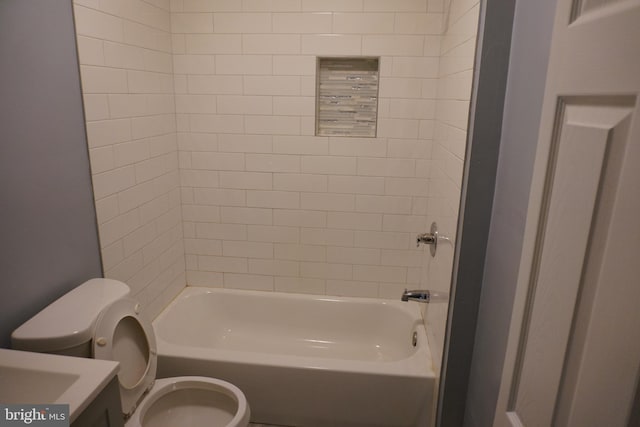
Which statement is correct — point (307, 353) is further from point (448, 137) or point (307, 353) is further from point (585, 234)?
point (585, 234)

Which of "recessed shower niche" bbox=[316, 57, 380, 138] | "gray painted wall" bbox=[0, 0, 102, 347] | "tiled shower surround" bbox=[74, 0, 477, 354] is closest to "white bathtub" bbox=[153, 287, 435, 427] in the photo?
"tiled shower surround" bbox=[74, 0, 477, 354]

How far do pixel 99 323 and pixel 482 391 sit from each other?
1.36 m

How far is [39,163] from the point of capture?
1.42m

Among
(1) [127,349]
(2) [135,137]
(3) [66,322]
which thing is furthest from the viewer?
(2) [135,137]

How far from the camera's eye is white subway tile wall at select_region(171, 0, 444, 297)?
2.31 metres

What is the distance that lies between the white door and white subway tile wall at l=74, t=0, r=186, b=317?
1670mm

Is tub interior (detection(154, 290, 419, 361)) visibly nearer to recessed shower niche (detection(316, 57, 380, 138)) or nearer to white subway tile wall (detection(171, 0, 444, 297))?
white subway tile wall (detection(171, 0, 444, 297))

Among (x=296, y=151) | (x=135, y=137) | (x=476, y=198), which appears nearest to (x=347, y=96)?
(x=296, y=151)

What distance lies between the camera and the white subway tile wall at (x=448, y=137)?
156 cm

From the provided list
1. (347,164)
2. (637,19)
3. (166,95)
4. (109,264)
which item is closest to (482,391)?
(637,19)

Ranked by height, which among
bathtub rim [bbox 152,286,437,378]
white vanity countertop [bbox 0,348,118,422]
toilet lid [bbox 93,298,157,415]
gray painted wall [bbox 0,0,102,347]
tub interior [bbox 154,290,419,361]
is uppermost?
gray painted wall [bbox 0,0,102,347]

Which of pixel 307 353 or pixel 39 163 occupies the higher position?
pixel 39 163

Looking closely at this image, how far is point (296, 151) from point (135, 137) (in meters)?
0.91

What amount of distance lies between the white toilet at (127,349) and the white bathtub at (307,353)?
10.2 inches
